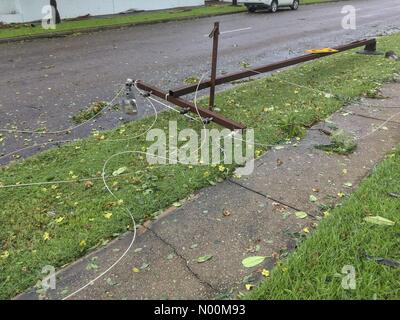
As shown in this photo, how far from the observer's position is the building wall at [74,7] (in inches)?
599

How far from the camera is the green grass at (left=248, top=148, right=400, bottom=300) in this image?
2504mm

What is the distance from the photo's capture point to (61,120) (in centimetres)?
571

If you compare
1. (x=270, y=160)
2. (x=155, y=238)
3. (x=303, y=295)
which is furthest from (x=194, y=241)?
(x=270, y=160)

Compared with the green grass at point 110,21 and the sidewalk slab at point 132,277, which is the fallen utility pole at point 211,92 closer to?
the sidewalk slab at point 132,277

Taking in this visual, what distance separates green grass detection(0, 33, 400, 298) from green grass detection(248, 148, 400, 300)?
50.2 inches

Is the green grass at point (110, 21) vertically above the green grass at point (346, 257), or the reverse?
the green grass at point (110, 21)

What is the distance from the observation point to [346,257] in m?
2.78

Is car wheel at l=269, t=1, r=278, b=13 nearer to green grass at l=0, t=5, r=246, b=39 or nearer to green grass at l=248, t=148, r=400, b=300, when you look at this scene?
green grass at l=0, t=5, r=246, b=39

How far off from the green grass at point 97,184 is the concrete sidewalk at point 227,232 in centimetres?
17

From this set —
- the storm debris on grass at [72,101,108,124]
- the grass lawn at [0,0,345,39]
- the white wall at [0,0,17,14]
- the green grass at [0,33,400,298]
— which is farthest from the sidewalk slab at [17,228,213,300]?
the white wall at [0,0,17,14]

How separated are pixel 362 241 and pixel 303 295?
764 millimetres

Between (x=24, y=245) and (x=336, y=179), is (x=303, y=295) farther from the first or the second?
(x=24, y=245)

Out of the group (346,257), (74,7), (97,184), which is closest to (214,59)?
(97,184)

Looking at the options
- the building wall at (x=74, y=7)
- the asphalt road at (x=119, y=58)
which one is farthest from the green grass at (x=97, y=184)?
the building wall at (x=74, y=7)
